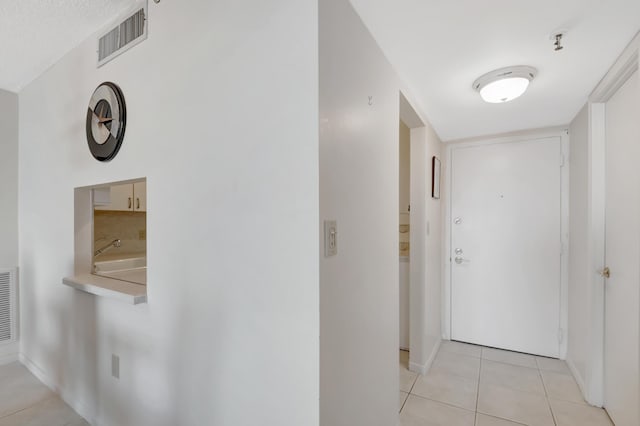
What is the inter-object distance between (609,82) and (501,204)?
1.40 m

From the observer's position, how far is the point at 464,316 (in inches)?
124

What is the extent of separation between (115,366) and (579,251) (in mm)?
3331

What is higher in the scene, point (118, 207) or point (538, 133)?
point (538, 133)

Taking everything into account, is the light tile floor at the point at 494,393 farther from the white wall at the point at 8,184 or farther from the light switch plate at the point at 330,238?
the white wall at the point at 8,184

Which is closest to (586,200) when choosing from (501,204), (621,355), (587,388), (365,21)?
(501,204)

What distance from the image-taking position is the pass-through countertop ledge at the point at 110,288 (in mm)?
1465

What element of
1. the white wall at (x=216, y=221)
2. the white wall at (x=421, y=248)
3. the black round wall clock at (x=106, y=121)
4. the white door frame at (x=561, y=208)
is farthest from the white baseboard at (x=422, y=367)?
the black round wall clock at (x=106, y=121)

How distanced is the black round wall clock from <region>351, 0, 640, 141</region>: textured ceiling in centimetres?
138

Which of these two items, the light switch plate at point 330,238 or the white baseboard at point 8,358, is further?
the white baseboard at point 8,358

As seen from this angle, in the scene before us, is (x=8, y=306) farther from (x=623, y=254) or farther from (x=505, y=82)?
(x=623, y=254)

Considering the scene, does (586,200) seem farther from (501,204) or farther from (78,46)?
(78,46)

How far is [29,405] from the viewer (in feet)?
6.58

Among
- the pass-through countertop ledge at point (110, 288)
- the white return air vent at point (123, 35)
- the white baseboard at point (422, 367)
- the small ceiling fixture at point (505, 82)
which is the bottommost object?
the white baseboard at point (422, 367)

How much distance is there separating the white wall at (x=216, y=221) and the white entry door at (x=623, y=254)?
1.78 metres
